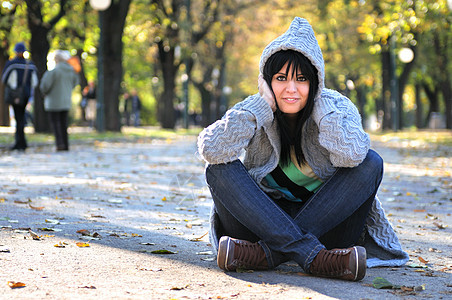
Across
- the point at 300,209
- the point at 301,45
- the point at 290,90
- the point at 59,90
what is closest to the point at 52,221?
the point at 300,209

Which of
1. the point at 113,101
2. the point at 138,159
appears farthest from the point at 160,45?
the point at 138,159

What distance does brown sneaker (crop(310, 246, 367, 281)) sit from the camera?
3707mm

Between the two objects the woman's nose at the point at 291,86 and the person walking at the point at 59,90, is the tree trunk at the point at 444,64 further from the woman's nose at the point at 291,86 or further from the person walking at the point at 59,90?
the woman's nose at the point at 291,86

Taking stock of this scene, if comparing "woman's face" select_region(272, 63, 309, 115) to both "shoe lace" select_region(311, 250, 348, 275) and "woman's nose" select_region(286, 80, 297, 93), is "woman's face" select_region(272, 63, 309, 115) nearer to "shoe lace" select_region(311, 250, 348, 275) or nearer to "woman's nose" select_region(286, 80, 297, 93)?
"woman's nose" select_region(286, 80, 297, 93)

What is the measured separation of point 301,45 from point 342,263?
44.8 inches

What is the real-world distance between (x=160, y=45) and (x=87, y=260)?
94.7 feet

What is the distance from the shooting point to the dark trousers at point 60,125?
47.9 ft

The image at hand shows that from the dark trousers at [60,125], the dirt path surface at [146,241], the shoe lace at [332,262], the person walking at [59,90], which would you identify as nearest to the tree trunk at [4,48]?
the person walking at [59,90]

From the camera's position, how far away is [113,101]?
24.8m

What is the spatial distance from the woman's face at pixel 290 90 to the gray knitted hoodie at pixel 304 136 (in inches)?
3.3

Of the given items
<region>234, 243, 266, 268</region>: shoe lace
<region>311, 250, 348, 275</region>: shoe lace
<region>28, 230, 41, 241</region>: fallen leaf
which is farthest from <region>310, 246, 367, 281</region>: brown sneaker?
<region>28, 230, 41, 241</region>: fallen leaf

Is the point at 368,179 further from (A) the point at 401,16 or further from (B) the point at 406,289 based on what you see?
(A) the point at 401,16

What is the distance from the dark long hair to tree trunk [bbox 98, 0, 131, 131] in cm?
2034

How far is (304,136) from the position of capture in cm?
415
